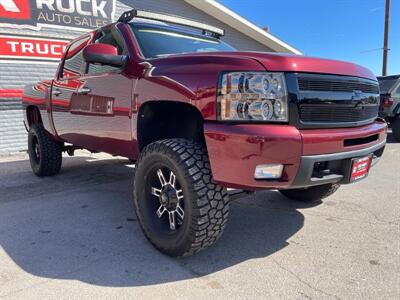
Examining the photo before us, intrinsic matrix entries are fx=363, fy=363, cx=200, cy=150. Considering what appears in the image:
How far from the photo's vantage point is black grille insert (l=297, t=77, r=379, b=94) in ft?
8.00

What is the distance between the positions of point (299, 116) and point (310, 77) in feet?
0.98

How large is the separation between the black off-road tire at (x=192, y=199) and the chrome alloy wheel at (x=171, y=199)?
8cm

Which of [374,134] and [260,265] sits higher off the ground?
[374,134]

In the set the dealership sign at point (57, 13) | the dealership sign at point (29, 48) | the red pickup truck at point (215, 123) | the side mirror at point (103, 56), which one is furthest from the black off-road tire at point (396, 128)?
the dealership sign at point (29, 48)

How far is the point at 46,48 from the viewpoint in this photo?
857 centimetres

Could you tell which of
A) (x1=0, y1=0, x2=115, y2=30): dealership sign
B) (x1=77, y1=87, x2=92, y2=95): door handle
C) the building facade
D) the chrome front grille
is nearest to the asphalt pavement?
the chrome front grille

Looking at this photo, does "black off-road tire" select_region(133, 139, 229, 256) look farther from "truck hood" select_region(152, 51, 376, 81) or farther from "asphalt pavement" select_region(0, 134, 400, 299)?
"truck hood" select_region(152, 51, 376, 81)

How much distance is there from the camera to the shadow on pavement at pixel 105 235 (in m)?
2.62

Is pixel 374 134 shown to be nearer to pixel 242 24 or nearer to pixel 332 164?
pixel 332 164

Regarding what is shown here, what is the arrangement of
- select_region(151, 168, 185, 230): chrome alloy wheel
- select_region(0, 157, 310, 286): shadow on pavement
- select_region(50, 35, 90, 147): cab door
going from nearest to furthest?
select_region(0, 157, 310, 286): shadow on pavement, select_region(151, 168, 185, 230): chrome alloy wheel, select_region(50, 35, 90, 147): cab door

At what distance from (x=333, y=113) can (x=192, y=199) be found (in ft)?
3.86

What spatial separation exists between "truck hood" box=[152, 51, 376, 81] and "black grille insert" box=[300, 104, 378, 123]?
0.80ft

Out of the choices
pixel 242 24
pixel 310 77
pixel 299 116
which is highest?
pixel 242 24

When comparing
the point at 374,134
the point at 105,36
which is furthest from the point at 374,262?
the point at 105,36
